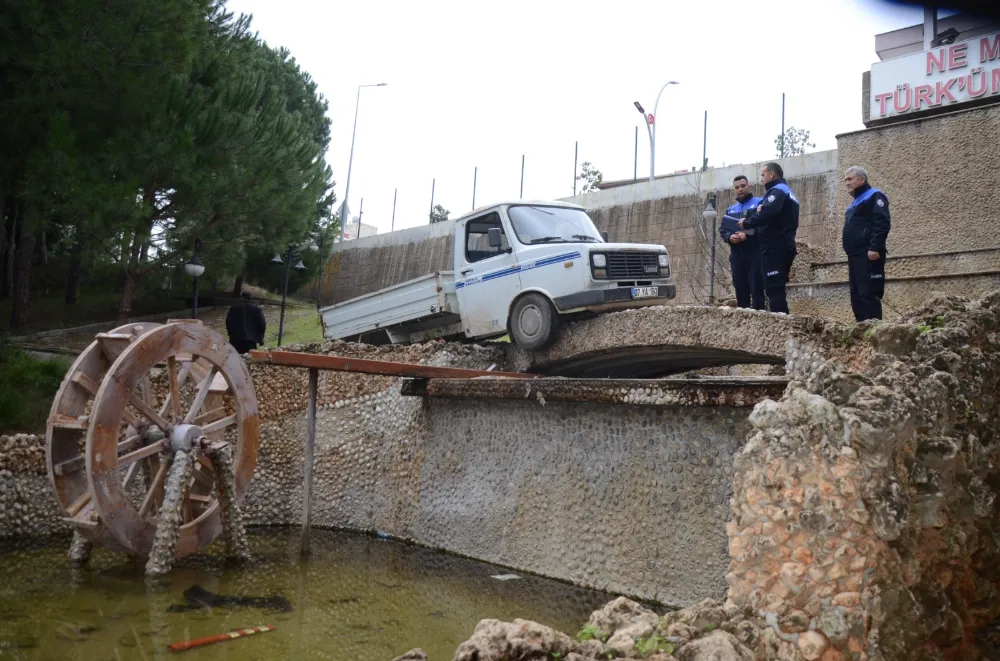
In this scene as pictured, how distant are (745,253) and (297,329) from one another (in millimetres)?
15350

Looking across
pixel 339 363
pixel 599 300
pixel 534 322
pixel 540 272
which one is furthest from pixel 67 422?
pixel 599 300

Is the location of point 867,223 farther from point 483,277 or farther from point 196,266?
point 196,266

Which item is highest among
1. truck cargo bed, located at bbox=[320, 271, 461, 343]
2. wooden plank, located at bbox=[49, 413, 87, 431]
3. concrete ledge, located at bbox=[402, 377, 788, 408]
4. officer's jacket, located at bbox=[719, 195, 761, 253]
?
officer's jacket, located at bbox=[719, 195, 761, 253]

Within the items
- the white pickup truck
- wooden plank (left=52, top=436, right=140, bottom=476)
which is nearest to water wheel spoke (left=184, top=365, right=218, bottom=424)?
wooden plank (left=52, top=436, right=140, bottom=476)

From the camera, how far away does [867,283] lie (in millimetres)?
8531

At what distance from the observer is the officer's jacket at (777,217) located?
9375 mm

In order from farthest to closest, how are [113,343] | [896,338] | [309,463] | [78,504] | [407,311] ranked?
[407,311], [309,463], [113,343], [78,504], [896,338]

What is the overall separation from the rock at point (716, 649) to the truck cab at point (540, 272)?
25.4 ft

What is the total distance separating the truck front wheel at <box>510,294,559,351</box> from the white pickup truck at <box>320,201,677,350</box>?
1 centimetres

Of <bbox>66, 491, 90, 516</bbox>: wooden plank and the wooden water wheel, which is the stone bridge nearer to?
the wooden water wheel

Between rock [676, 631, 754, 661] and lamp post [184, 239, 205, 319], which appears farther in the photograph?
lamp post [184, 239, 205, 319]

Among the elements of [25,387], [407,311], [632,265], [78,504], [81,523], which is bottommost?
[81,523]

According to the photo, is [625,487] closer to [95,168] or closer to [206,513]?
[206,513]

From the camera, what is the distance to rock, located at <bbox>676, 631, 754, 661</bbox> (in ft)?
9.50
